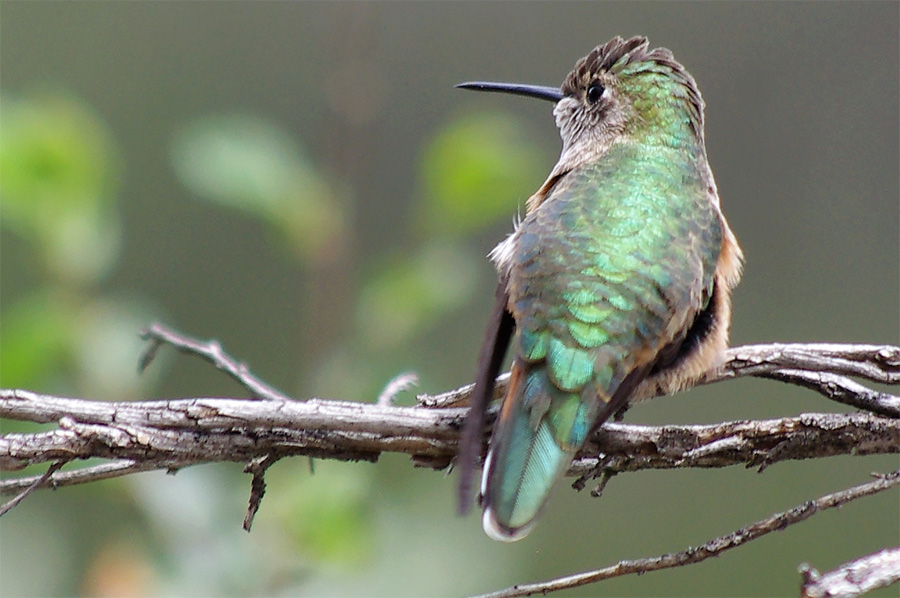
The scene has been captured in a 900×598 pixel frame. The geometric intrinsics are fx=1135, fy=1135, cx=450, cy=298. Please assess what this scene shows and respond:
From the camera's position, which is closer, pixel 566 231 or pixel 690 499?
pixel 566 231

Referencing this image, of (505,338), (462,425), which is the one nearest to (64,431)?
(462,425)

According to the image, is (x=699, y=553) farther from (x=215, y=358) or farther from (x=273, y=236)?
(x=273, y=236)

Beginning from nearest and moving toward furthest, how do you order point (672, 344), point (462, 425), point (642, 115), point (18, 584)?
1. point (462, 425)
2. point (672, 344)
3. point (18, 584)
4. point (642, 115)

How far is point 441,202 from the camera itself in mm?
3531

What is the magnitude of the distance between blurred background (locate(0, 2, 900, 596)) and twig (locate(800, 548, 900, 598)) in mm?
1663

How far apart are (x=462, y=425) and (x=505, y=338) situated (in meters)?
0.51

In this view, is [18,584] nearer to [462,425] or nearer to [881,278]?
[462,425]

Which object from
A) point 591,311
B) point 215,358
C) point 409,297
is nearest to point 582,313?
point 591,311

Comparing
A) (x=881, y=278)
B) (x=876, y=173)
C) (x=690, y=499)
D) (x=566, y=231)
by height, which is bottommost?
(x=690, y=499)

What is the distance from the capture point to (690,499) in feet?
27.8

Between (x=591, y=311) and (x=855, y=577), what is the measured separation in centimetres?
107

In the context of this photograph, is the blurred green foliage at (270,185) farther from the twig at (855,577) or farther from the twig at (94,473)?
the twig at (855,577)

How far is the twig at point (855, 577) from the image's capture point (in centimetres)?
194

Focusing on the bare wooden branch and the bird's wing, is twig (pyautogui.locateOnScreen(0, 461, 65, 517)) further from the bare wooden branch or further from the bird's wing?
the bird's wing
